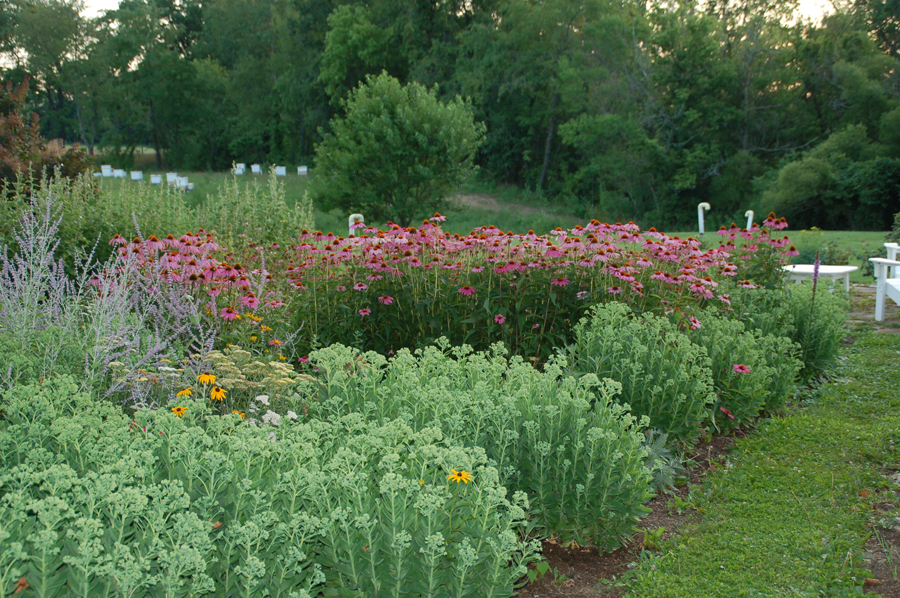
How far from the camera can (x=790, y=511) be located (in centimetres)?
307

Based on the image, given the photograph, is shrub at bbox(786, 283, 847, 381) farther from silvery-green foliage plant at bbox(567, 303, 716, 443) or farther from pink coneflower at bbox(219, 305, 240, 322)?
pink coneflower at bbox(219, 305, 240, 322)

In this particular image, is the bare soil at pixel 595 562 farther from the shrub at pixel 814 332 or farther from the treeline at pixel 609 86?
the treeline at pixel 609 86

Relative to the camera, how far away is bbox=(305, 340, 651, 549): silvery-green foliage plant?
2.54m

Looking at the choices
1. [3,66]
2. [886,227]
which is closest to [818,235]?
[886,227]

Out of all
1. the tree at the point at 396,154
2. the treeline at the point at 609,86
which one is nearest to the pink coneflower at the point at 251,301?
the tree at the point at 396,154

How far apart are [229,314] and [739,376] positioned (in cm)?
331

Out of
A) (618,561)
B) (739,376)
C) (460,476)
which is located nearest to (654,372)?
(739,376)

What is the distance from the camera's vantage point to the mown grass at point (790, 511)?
254 cm

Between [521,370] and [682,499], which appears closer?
[521,370]

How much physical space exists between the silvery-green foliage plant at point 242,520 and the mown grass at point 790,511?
3.34ft

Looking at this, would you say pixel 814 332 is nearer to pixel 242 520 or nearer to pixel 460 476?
pixel 460 476

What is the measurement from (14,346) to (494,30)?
28356 mm

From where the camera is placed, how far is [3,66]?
3900 centimetres

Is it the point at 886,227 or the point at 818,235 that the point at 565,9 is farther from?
the point at 818,235
